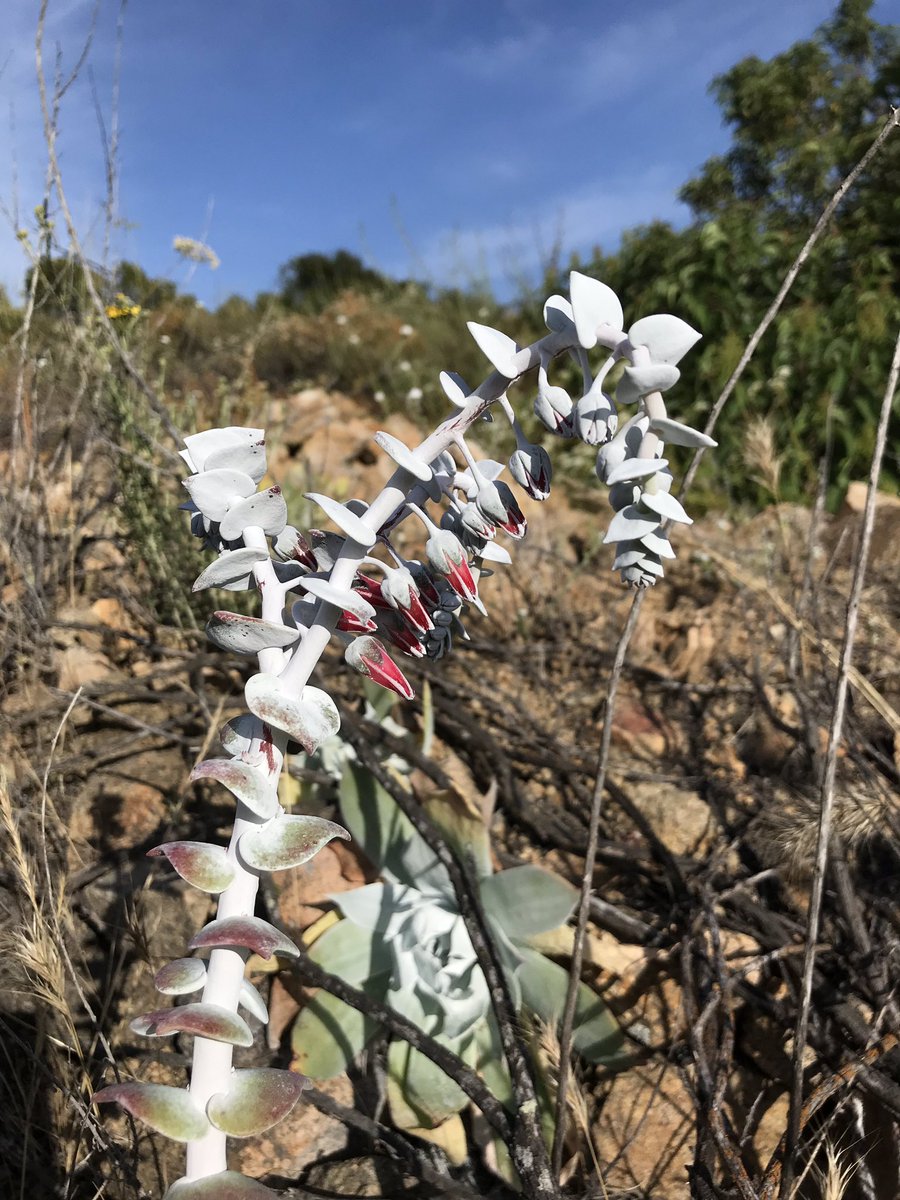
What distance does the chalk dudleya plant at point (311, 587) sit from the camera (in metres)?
0.55

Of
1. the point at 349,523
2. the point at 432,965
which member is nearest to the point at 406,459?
the point at 349,523

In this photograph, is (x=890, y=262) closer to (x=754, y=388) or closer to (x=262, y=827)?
(x=754, y=388)

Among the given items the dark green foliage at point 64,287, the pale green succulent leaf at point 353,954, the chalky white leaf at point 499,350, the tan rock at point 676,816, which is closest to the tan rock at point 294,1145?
the pale green succulent leaf at point 353,954

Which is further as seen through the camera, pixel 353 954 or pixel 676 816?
pixel 676 816

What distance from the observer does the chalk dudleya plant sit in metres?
0.55

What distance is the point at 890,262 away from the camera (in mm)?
4223

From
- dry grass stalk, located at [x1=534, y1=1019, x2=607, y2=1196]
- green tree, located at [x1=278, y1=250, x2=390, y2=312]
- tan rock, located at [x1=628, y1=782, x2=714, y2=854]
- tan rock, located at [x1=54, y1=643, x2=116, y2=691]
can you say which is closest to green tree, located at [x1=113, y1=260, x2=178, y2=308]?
tan rock, located at [x1=54, y1=643, x2=116, y2=691]

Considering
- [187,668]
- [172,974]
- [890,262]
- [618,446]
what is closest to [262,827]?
[172,974]

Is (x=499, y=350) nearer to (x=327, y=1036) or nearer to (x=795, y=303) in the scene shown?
(x=327, y=1036)

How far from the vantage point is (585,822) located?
5.14 ft

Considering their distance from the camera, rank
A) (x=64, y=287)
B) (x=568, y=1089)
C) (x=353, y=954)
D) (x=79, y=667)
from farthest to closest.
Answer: (x=64, y=287)
(x=79, y=667)
(x=353, y=954)
(x=568, y=1089)

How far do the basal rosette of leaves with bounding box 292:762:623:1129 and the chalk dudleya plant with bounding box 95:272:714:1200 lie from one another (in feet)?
1.69

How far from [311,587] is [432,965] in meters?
0.74

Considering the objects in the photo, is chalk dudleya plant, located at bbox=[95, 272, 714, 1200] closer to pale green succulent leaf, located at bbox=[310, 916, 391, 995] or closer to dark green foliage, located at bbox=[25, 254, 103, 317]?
pale green succulent leaf, located at bbox=[310, 916, 391, 995]
